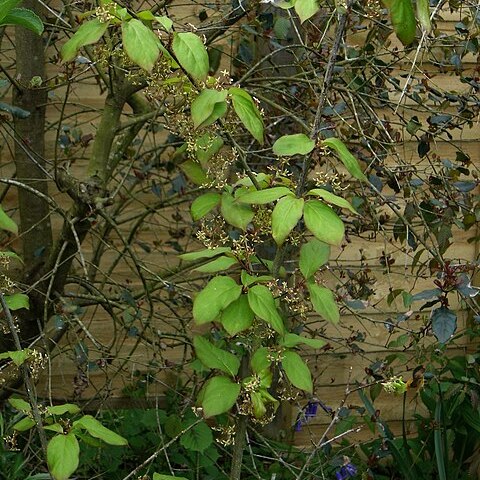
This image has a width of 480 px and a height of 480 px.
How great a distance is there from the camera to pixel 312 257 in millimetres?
1635

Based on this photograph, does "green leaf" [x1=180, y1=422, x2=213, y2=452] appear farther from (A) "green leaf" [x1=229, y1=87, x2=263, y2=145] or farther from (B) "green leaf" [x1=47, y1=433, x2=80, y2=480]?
(A) "green leaf" [x1=229, y1=87, x2=263, y2=145]

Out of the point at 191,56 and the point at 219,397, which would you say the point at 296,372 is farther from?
the point at 191,56

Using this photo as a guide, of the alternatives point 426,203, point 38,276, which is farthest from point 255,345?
point 38,276

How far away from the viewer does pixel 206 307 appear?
4.91 ft

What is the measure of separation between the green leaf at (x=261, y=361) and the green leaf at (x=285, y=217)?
290mm

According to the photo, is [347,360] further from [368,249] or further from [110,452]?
[110,452]

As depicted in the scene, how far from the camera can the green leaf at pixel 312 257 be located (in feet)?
5.31

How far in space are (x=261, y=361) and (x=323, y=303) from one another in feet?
0.51

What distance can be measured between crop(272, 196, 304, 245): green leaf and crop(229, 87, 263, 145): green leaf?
0.15 metres

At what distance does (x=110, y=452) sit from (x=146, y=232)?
88 centimetres

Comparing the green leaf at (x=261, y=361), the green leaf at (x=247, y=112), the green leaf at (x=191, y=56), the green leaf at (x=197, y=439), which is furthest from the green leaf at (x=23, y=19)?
the green leaf at (x=197, y=439)

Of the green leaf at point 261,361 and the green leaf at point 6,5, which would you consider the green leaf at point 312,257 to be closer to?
the green leaf at point 261,361

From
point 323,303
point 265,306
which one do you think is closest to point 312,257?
point 323,303

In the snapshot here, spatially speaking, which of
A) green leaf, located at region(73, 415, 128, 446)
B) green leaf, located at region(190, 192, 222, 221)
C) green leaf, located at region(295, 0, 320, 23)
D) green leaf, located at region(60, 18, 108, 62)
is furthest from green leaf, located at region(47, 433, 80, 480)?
green leaf, located at region(295, 0, 320, 23)
